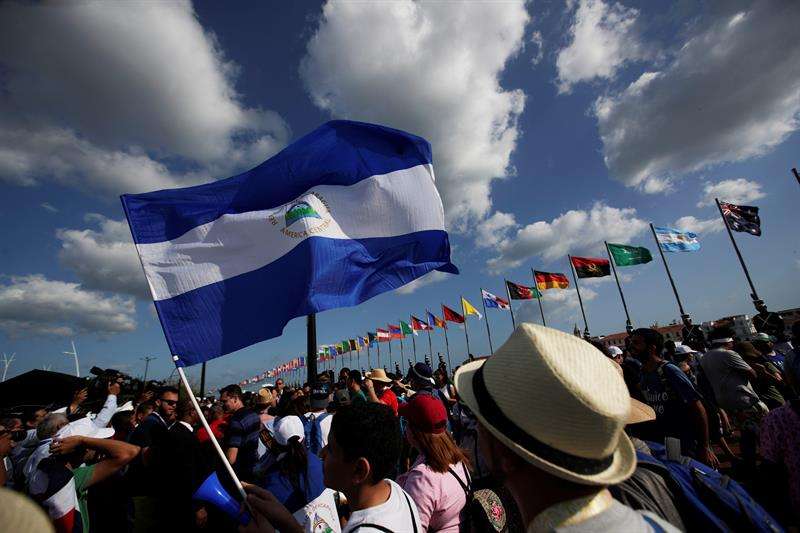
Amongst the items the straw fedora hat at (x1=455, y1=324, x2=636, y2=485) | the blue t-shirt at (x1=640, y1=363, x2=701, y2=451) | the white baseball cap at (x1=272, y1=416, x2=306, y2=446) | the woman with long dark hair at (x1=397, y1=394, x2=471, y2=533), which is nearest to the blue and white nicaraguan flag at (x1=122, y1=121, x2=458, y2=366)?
the white baseball cap at (x1=272, y1=416, x2=306, y2=446)

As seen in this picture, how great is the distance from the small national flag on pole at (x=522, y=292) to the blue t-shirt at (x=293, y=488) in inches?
907

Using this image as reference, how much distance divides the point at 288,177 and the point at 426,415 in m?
3.32

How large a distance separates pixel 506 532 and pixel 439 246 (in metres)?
3.53

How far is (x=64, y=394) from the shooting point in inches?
1087

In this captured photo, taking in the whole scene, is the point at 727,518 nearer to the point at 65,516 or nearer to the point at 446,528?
the point at 446,528

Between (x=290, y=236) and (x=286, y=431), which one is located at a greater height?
(x=290, y=236)

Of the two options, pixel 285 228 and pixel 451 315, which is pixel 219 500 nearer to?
pixel 285 228

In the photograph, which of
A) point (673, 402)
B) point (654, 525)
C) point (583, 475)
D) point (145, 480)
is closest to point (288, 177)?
point (145, 480)

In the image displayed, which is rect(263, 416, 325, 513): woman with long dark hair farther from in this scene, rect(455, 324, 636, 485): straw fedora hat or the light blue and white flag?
the light blue and white flag

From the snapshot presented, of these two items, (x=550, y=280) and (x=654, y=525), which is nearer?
(x=654, y=525)

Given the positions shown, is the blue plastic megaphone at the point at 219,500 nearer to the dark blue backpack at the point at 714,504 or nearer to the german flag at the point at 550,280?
the dark blue backpack at the point at 714,504

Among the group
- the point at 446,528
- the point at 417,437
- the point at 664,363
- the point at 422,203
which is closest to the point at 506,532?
the point at 446,528

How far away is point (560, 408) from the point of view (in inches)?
41.1

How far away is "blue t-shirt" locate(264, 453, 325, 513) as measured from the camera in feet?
10.2
